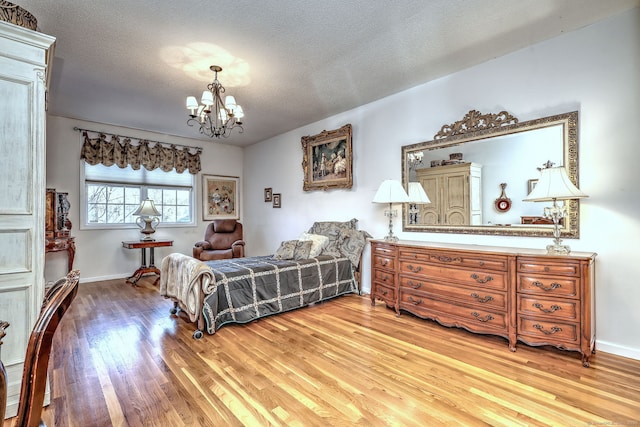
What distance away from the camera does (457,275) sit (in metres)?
2.75

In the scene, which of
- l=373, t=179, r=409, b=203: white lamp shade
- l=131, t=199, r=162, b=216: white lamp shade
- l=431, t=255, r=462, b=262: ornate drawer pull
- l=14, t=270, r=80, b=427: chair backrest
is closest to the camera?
l=14, t=270, r=80, b=427: chair backrest

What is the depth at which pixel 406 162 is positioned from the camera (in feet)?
12.1

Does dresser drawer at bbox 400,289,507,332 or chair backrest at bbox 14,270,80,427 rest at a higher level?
chair backrest at bbox 14,270,80,427

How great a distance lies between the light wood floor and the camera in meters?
1.67

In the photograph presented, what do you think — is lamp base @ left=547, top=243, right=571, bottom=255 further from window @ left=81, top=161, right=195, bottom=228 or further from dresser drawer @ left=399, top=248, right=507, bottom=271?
window @ left=81, top=161, right=195, bottom=228

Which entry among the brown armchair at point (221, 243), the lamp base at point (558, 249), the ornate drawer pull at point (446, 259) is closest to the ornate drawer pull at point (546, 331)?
the lamp base at point (558, 249)

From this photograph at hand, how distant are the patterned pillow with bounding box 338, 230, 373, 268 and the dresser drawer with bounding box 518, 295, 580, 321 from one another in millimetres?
1989

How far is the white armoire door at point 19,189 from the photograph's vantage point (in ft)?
5.74

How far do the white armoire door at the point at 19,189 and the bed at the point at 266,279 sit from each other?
1167 millimetres

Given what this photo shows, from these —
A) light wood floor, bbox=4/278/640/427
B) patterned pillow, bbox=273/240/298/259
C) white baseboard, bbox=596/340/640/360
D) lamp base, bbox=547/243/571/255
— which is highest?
lamp base, bbox=547/243/571/255

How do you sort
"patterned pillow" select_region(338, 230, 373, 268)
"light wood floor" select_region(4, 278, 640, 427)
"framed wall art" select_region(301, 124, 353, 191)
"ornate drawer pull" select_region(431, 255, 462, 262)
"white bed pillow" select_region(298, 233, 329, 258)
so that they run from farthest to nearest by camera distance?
"framed wall art" select_region(301, 124, 353, 191)
"patterned pillow" select_region(338, 230, 373, 268)
"white bed pillow" select_region(298, 233, 329, 258)
"ornate drawer pull" select_region(431, 255, 462, 262)
"light wood floor" select_region(4, 278, 640, 427)

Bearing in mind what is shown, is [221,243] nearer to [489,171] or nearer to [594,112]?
[489,171]

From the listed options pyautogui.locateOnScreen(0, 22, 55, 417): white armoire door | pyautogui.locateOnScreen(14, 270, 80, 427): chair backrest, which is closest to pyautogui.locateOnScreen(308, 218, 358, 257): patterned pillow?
pyautogui.locateOnScreen(0, 22, 55, 417): white armoire door

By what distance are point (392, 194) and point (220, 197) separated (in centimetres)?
414
